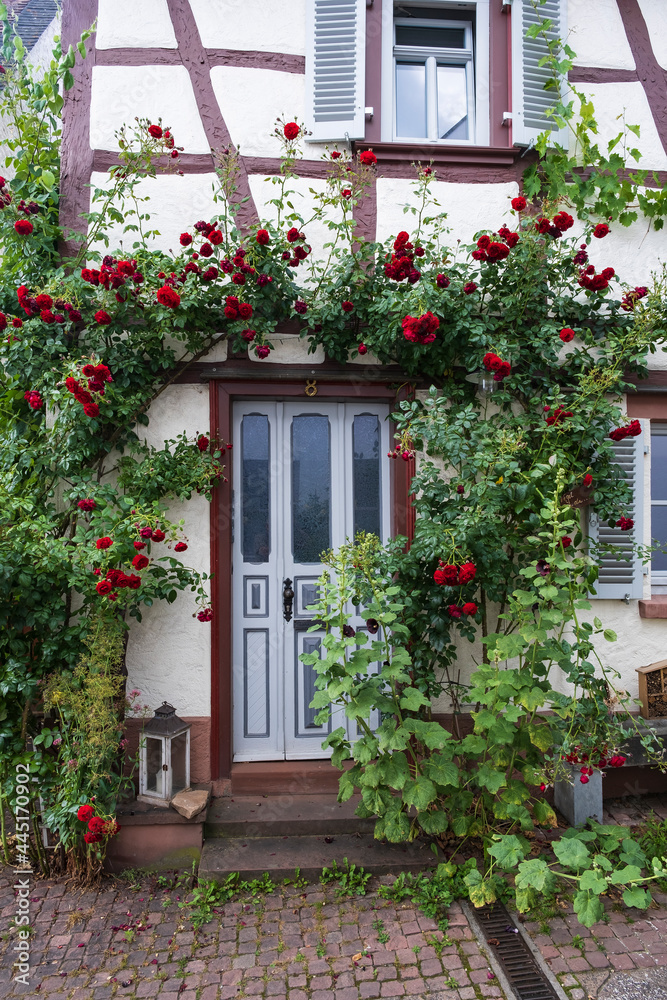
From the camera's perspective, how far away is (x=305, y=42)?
152 inches

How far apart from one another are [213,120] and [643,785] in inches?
190

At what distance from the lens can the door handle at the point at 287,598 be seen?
3867mm

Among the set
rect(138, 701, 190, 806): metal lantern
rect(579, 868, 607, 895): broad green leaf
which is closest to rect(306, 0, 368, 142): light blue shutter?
rect(138, 701, 190, 806): metal lantern

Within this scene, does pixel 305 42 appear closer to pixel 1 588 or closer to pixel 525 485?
pixel 525 485

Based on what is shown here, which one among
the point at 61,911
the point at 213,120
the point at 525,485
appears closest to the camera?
the point at 61,911

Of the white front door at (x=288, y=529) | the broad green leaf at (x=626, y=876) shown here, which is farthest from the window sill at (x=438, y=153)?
the broad green leaf at (x=626, y=876)

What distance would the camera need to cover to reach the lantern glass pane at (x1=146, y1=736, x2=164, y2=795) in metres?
3.49

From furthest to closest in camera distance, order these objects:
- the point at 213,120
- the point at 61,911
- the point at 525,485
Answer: the point at 213,120 → the point at 525,485 → the point at 61,911

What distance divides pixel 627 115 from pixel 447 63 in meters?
1.20

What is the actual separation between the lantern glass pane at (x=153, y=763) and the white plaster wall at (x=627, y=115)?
4.50 meters

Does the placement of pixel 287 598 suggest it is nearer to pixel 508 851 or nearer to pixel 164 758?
pixel 164 758

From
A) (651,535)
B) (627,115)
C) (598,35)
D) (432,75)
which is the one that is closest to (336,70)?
(432,75)

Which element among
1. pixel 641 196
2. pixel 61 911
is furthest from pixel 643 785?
pixel 641 196

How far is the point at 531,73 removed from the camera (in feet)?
13.0
